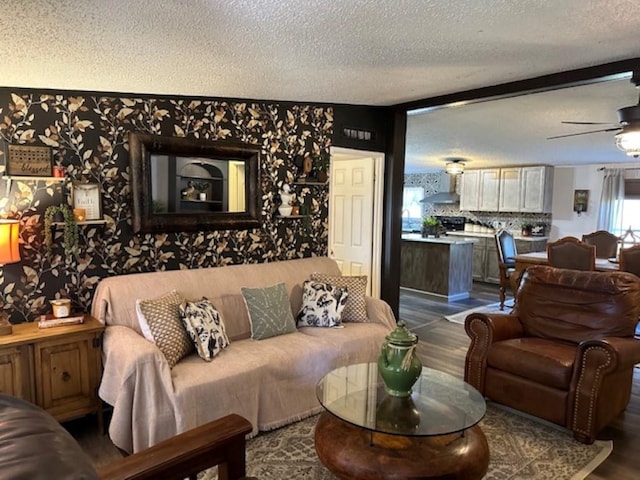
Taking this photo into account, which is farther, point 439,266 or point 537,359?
point 439,266

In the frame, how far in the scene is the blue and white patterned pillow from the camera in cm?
280

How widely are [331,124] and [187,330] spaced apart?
258 centimetres

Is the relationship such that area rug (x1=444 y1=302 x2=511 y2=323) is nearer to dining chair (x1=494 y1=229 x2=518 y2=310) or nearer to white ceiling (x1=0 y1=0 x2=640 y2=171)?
dining chair (x1=494 y1=229 x2=518 y2=310)

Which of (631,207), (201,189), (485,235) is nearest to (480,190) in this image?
(485,235)

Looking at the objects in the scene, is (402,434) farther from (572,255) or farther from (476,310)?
(476,310)

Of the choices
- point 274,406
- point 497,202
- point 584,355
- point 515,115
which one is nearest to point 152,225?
point 274,406

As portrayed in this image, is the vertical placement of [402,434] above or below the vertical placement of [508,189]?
below

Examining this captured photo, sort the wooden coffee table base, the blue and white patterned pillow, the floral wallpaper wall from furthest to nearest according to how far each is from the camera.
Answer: the floral wallpaper wall → the blue and white patterned pillow → the wooden coffee table base

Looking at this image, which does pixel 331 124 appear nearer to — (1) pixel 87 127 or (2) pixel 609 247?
(1) pixel 87 127

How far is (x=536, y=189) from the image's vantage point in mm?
7867

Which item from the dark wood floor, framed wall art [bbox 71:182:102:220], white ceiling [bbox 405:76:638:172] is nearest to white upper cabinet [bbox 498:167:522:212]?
white ceiling [bbox 405:76:638:172]

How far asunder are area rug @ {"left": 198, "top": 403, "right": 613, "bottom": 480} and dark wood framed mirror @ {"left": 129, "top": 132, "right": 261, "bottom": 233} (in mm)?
1751

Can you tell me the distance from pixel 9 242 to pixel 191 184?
4.41 ft

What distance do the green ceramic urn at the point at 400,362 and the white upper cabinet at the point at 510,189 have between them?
6738 mm
